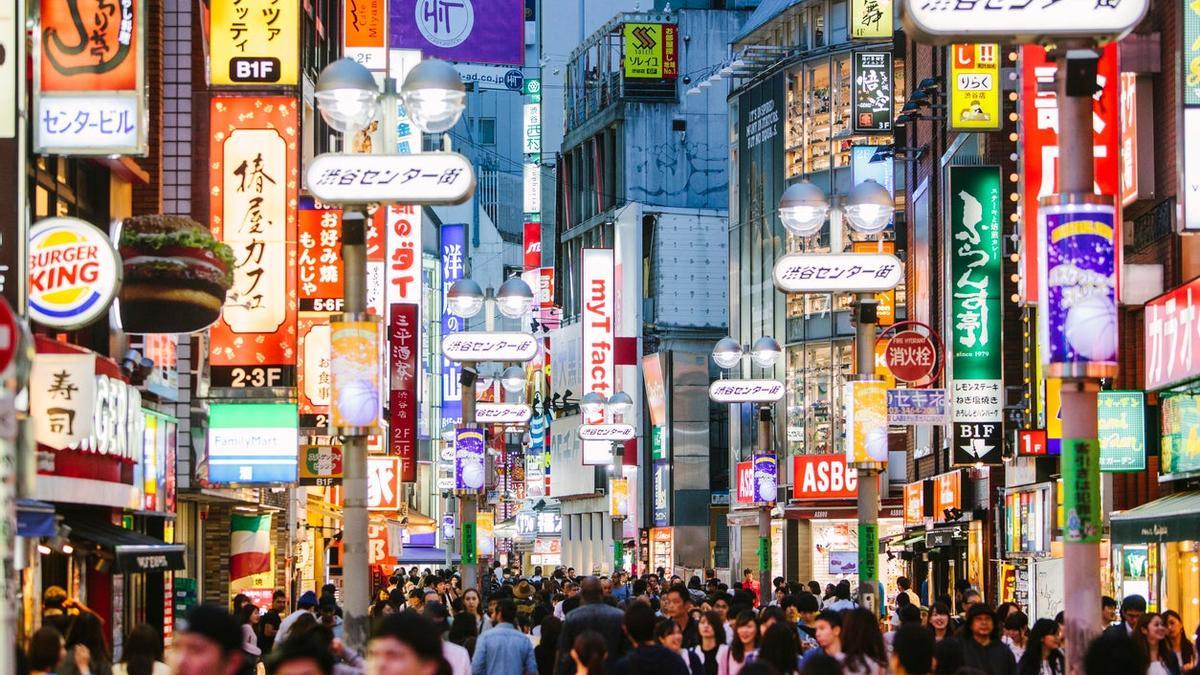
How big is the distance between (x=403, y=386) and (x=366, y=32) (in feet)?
28.0

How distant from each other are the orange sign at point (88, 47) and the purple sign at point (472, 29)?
41699 mm

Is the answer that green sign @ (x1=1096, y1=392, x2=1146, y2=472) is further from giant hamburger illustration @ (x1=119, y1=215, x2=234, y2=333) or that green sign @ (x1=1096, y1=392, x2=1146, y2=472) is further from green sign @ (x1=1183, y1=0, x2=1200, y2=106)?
giant hamburger illustration @ (x1=119, y1=215, x2=234, y2=333)

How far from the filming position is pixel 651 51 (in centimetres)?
9444

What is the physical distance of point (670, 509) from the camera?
86.8 m

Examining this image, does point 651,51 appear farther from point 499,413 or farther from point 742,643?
point 742,643

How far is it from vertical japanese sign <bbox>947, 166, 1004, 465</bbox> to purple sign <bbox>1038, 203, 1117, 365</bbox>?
81.9ft

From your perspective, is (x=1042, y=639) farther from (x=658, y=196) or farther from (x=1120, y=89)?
(x=658, y=196)

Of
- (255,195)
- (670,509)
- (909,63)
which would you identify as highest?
(909,63)

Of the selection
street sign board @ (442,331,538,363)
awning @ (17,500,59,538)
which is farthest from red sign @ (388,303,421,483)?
awning @ (17,500,59,538)

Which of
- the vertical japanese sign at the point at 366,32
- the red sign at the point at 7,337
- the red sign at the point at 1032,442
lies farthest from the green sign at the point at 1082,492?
the vertical japanese sign at the point at 366,32

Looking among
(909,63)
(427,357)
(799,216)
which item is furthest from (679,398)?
(799,216)

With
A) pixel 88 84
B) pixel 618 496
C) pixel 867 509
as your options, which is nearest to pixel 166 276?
pixel 88 84

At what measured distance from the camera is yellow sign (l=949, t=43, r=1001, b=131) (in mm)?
38562

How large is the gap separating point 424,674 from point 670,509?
79050 mm
